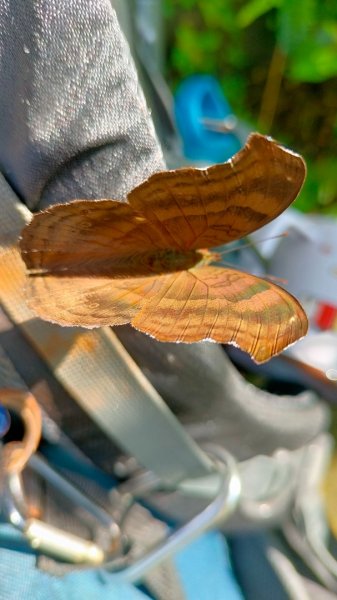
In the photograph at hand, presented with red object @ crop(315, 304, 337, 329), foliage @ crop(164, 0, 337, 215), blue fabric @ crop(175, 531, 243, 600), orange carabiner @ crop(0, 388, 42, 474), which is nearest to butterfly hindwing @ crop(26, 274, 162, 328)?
orange carabiner @ crop(0, 388, 42, 474)

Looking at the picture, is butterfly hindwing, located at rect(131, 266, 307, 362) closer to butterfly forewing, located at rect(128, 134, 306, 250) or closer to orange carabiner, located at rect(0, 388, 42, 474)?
butterfly forewing, located at rect(128, 134, 306, 250)

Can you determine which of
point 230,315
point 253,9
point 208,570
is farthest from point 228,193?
point 253,9

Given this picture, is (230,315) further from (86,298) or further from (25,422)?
(25,422)

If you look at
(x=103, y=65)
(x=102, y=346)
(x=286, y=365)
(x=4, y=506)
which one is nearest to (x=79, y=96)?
(x=103, y=65)

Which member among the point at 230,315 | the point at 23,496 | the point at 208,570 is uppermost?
the point at 230,315

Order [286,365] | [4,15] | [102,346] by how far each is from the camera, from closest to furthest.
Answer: [4,15], [102,346], [286,365]

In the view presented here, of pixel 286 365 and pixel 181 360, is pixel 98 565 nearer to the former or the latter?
pixel 181 360
